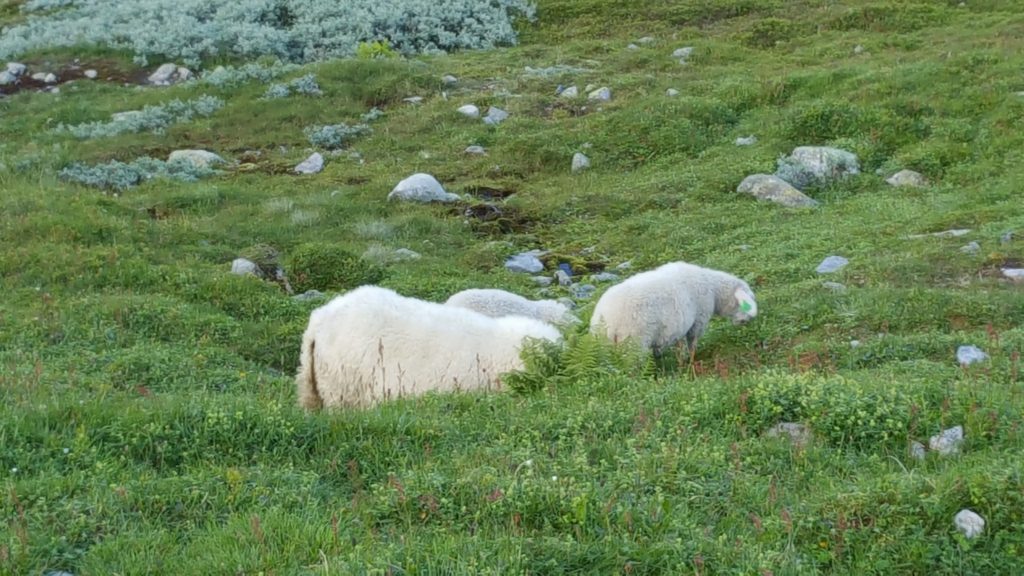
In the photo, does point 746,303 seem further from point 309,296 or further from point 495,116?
point 495,116

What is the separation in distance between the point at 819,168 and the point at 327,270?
880 centimetres

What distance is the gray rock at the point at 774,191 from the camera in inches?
638

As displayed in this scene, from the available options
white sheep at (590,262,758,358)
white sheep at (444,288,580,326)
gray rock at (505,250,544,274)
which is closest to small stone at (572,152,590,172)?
gray rock at (505,250,544,274)

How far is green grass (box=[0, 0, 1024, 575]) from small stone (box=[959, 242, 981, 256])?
0.41ft

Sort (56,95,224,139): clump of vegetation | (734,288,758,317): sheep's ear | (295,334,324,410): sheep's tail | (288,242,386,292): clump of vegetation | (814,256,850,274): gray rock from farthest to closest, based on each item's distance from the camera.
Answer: (56,95,224,139): clump of vegetation → (288,242,386,292): clump of vegetation → (814,256,850,274): gray rock → (734,288,758,317): sheep's ear → (295,334,324,410): sheep's tail

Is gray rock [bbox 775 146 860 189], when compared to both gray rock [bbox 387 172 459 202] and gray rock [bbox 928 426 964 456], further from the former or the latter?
gray rock [bbox 928 426 964 456]

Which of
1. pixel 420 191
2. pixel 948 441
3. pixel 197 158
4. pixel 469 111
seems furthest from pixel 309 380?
pixel 469 111

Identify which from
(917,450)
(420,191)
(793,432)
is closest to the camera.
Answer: (917,450)

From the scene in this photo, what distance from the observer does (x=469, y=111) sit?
22.3 meters

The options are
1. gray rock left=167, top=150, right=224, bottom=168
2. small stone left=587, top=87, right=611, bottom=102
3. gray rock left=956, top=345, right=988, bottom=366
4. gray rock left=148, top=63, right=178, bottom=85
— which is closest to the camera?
gray rock left=956, top=345, right=988, bottom=366

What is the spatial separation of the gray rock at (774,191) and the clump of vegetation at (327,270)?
6715 millimetres

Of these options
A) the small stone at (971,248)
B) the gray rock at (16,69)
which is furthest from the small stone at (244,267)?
the gray rock at (16,69)

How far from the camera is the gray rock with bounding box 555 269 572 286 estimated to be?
536 inches

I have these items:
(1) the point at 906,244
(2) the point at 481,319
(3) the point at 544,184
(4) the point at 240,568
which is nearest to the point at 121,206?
(3) the point at 544,184
